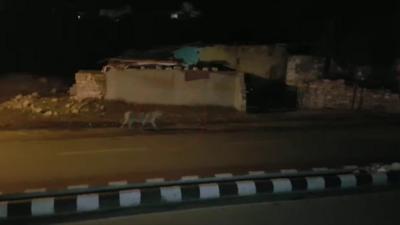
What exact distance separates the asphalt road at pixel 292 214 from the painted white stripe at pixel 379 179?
85 centimetres

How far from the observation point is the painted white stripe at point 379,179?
10.1 meters

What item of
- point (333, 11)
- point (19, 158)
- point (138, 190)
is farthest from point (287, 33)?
point (138, 190)

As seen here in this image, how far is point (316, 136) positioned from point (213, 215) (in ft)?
24.9

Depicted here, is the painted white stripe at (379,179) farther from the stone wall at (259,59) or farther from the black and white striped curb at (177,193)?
the stone wall at (259,59)

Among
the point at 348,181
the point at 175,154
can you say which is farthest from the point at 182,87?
the point at 348,181

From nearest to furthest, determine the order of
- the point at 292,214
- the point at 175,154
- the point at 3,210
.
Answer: the point at 3,210
the point at 292,214
the point at 175,154

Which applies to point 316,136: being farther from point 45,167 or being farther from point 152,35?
point 152,35

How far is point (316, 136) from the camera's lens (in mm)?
15523

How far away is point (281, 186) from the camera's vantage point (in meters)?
9.54

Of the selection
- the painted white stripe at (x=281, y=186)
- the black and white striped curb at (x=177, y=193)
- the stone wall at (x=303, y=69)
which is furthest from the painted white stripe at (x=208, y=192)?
the stone wall at (x=303, y=69)

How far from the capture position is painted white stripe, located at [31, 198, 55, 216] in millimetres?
8305

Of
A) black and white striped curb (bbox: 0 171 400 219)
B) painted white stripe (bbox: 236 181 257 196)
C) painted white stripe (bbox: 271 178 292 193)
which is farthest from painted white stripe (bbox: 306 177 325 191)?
painted white stripe (bbox: 236 181 257 196)

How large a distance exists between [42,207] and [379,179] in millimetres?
4794

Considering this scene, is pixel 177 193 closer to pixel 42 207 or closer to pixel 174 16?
pixel 42 207
